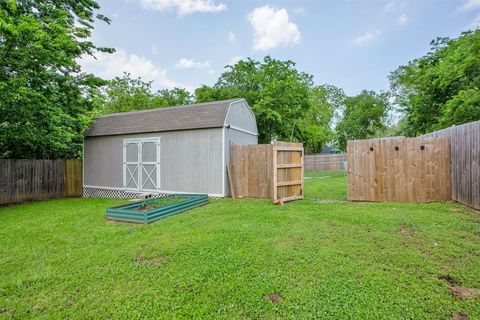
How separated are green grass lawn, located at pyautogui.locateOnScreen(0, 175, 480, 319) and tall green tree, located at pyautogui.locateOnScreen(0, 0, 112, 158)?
13.7ft

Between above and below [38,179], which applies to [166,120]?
above

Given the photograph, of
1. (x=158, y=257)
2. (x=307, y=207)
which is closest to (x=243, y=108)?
(x=307, y=207)

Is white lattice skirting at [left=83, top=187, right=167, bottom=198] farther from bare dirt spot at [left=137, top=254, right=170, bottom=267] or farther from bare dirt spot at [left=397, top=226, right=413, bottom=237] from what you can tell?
bare dirt spot at [left=397, top=226, right=413, bottom=237]

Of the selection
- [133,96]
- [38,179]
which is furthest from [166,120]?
[133,96]

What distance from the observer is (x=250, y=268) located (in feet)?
9.48

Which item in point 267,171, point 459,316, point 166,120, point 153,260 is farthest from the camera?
point 166,120

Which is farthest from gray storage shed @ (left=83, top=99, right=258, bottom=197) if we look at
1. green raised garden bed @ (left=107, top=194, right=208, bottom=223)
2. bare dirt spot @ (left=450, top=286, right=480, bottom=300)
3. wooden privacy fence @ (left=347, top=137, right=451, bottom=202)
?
bare dirt spot @ (left=450, top=286, right=480, bottom=300)

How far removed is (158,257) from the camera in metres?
3.35

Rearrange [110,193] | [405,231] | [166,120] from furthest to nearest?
[110,193] → [166,120] → [405,231]

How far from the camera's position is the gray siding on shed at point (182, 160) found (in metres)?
8.20

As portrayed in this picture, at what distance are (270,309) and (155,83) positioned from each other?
A: 2514cm

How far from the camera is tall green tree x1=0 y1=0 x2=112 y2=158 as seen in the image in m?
6.74

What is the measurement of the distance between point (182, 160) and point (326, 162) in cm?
Answer: 1479

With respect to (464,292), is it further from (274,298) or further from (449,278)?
(274,298)
